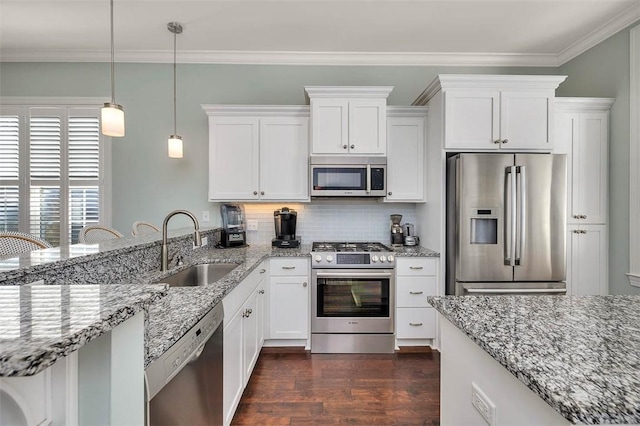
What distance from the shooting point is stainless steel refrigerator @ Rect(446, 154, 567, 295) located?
2.42 meters

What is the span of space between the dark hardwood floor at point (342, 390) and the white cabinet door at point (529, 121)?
202 centimetres

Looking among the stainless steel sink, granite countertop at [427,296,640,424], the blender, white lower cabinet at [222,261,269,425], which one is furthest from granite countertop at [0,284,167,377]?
the blender

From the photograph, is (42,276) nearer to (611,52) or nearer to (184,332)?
(184,332)

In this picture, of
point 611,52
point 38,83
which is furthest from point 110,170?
point 611,52

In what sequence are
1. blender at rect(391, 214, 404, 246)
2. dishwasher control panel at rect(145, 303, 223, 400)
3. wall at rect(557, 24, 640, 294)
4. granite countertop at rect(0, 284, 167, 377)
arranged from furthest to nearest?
1. blender at rect(391, 214, 404, 246)
2. wall at rect(557, 24, 640, 294)
3. dishwasher control panel at rect(145, 303, 223, 400)
4. granite countertop at rect(0, 284, 167, 377)

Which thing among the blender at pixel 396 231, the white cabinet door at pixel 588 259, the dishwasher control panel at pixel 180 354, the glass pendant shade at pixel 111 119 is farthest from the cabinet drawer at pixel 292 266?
the white cabinet door at pixel 588 259

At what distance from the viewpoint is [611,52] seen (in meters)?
2.75

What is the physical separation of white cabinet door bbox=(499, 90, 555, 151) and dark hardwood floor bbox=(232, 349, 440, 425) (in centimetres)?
202

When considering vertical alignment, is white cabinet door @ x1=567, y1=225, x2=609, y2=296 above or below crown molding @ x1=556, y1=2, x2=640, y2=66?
below

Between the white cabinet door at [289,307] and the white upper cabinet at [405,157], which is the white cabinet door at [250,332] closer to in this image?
the white cabinet door at [289,307]

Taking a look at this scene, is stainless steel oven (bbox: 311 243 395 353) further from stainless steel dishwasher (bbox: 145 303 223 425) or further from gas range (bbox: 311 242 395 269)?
stainless steel dishwasher (bbox: 145 303 223 425)

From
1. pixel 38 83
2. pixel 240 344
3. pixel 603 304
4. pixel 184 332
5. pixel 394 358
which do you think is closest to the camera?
pixel 184 332

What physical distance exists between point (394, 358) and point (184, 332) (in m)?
2.14

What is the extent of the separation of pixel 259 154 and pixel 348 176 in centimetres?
92
